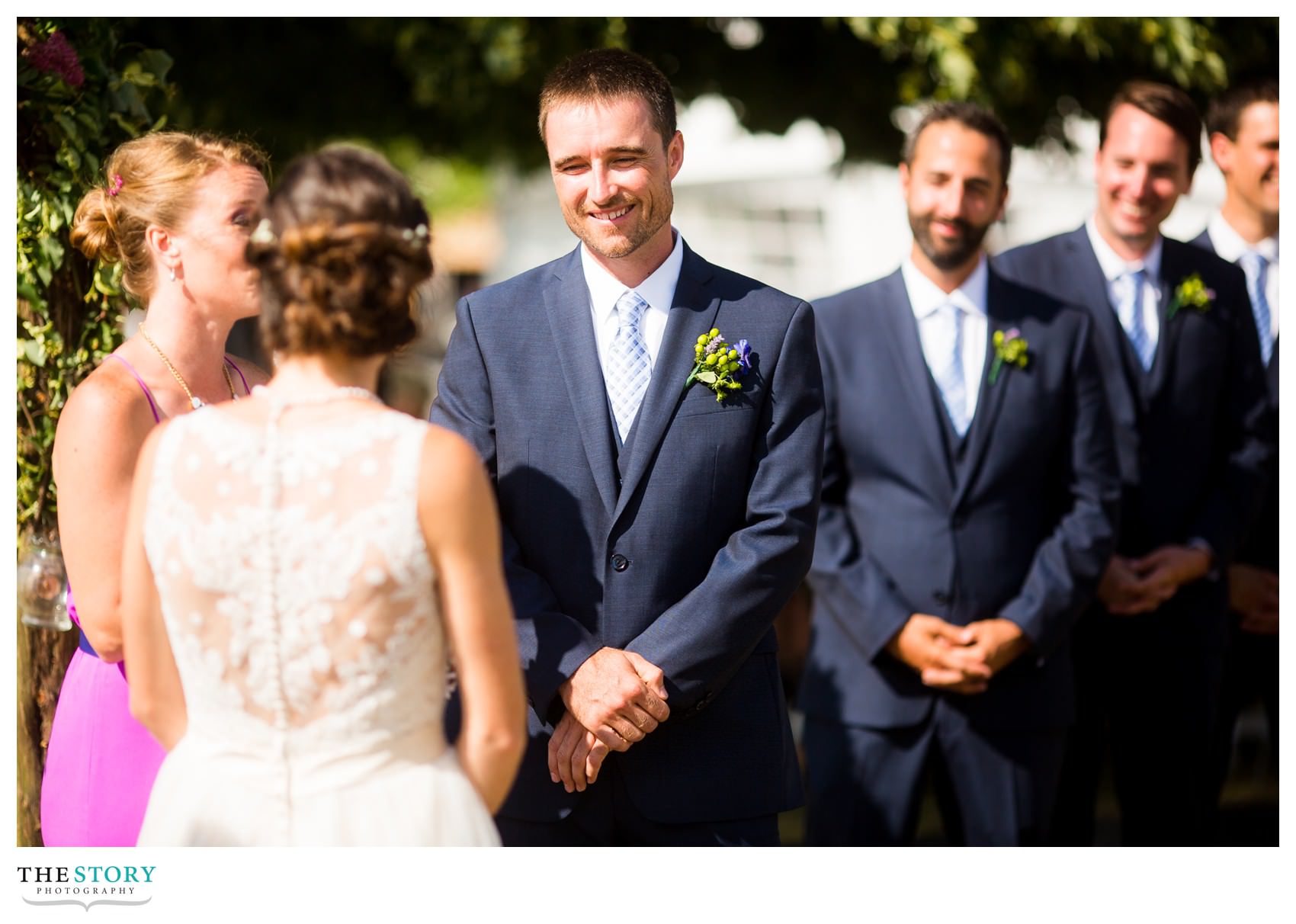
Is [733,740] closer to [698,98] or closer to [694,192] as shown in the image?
[698,98]

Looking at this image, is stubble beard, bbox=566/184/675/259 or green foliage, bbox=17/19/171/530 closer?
stubble beard, bbox=566/184/675/259

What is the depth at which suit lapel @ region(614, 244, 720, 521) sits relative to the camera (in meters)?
2.93

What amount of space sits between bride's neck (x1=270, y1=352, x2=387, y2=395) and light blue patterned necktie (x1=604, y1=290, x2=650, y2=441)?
79cm

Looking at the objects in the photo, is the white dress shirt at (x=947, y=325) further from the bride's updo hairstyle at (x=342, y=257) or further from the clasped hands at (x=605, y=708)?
the bride's updo hairstyle at (x=342, y=257)

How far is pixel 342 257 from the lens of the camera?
223 cm

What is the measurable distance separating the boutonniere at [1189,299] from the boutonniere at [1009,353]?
0.67m

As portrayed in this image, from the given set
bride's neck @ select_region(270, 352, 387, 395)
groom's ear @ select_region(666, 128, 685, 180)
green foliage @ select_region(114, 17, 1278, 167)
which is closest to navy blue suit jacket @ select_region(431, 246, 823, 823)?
groom's ear @ select_region(666, 128, 685, 180)

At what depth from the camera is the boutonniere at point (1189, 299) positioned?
14.1ft

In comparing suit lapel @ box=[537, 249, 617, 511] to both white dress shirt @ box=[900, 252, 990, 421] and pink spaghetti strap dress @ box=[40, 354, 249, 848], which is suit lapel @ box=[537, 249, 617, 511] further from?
white dress shirt @ box=[900, 252, 990, 421]

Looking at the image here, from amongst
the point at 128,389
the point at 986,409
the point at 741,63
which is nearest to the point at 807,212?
the point at 741,63

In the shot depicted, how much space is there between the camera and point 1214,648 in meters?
4.34

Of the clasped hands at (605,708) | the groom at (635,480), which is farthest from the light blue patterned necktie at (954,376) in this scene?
the clasped hands at (605,708)

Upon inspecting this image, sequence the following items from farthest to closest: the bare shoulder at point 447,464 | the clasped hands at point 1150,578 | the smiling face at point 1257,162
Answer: the smiling face at point 1257,162
the clasped hands at point 1150,578
the bare shoulder at point 447,464
